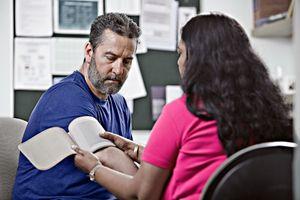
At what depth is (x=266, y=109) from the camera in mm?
1391

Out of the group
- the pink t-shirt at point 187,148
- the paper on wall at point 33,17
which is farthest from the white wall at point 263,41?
the pink t-shirt at point 187,148

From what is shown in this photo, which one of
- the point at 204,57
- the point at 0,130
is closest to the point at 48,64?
the point at 0,130

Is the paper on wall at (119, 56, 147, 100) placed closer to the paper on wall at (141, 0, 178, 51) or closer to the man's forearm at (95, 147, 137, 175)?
the paper on wall at (141, 0, 178, 51)

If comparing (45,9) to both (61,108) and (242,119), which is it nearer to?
(61,108)

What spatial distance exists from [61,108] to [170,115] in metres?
0.59

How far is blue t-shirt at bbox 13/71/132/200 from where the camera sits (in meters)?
1.82

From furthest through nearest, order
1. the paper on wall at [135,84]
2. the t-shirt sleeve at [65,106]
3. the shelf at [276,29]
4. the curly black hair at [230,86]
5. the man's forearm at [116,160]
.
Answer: the paper on wall at [135,84], the shelf at [276,29], the t-shirt sleeve at [65,106], the man's forearm at [116,160], the curly black hair at [230,86]

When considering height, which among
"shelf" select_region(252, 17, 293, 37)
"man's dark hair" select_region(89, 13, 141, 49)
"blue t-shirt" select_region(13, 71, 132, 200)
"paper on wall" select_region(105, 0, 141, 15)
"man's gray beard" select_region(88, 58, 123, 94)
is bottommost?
"blue t-shirt" select_region(13, 71, 132, 200)

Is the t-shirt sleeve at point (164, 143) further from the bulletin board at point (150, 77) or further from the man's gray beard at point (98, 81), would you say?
the bulletin board at point (150, 77)

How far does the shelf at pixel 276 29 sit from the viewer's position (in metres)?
2.76

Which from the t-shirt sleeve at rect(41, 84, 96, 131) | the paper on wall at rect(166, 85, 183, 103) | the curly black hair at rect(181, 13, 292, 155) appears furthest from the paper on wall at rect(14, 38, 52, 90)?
the curly black hair at rect(181, 13, 292, 155)

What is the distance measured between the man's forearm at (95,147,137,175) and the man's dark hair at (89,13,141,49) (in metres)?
0.49

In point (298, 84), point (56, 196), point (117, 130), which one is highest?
point (298, 84)

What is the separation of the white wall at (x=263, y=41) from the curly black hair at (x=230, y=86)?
1606mm
